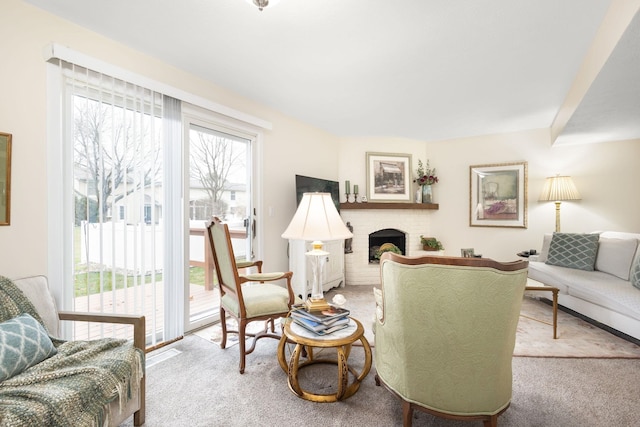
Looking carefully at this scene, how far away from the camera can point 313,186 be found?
398 centimetres

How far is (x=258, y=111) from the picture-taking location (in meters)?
3.43

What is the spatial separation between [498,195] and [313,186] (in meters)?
2.99

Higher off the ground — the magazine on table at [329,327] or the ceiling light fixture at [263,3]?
the ceiling light fixture at [263,3]

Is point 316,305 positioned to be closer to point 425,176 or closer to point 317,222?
point 317,222

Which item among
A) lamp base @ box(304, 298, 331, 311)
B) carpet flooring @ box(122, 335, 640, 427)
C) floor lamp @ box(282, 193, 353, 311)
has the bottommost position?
Answer: carpet flooring @ box(122, 335, 640, 427)

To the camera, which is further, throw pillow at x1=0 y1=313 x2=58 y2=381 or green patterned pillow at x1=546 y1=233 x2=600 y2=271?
green patterned pillow at x1=546 y1=233 x2=600 y2=271

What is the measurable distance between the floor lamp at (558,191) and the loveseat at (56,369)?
4.93 meters

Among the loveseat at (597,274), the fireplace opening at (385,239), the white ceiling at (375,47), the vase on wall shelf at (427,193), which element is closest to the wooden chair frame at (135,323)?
the white ceiling at (375,47)

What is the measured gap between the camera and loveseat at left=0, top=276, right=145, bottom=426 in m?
1.10

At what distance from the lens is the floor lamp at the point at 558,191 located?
3992 mm

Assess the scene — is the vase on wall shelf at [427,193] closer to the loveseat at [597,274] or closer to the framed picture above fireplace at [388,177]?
the framed picture above fireplace at [388,177]

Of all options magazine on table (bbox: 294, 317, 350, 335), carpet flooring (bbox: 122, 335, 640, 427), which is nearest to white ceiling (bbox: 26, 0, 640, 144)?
magazine on table (bbox: 294, 317, 350, 335)

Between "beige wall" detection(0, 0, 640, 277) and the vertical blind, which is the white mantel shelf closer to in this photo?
"beige wall" detection(0, 0, 640, 277)

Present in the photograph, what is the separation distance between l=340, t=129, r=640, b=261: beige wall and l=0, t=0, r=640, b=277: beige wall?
1cm
